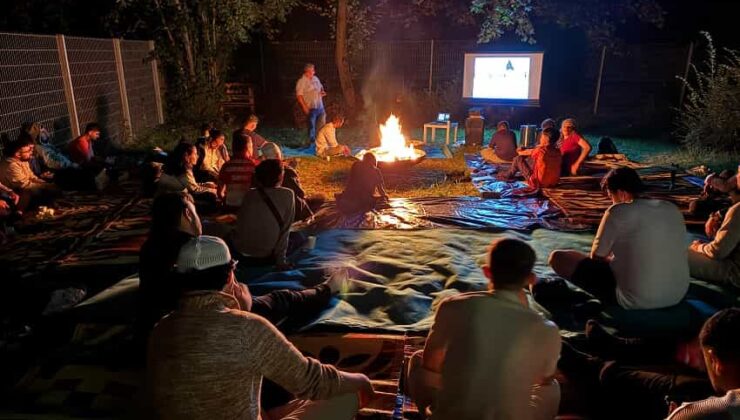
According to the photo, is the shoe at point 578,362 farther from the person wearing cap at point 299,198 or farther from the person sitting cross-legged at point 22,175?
the person sitting cross-legged at point 22,175

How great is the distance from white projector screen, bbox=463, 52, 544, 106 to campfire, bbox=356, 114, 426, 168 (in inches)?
198

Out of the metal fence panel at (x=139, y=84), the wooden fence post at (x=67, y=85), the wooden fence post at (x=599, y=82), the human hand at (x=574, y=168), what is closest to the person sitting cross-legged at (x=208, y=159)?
the wooden fence post at (x=67, y=85)

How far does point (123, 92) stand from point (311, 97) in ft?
15.0

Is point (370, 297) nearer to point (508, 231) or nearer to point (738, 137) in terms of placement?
point (508, 231)

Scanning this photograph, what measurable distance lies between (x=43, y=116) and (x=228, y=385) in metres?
9.35

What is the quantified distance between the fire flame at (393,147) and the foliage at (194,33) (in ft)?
19.4

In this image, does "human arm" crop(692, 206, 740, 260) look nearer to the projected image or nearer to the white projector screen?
the white projector screen

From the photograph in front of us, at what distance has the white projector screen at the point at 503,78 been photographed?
1475 centimetres

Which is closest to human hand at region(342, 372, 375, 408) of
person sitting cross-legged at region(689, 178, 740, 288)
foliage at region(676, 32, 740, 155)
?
person sitting cross-legged at region(689, 178, 740, 288)

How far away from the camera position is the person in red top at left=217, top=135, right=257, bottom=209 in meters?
7.18

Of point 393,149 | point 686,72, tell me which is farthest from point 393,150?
point 686,72

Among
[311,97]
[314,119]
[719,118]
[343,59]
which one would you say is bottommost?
[314,119]

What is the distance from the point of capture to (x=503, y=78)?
15.2 metres

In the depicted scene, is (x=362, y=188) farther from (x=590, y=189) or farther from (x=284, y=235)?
(x=590, y=189)
